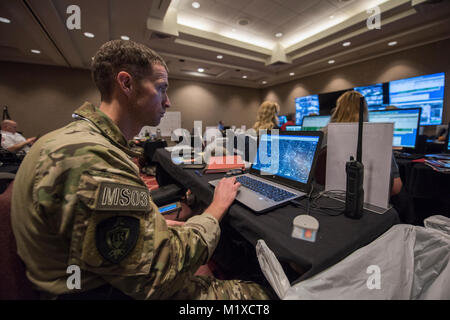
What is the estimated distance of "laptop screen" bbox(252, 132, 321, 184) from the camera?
82 cm

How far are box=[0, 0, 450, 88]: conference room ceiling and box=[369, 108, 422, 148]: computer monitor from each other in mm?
2535

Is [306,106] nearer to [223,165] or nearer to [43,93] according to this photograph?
[223,165]

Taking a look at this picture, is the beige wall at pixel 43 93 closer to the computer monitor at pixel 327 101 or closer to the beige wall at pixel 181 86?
the beige wall at pixel 181 86

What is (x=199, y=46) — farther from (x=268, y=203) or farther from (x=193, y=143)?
(x=268, y=203)

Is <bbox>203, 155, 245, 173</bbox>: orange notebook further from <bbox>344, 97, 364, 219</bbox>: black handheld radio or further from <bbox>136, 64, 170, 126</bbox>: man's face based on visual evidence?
<bbox>344, 97, 364, 219</bbox>: black handheld radio

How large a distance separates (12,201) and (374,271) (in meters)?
0.95

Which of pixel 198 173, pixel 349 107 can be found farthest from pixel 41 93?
pixel 349 107

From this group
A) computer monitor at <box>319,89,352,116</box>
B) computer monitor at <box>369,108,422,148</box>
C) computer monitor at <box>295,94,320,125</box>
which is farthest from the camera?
computer monitor at <box>295,94,320,125</box>

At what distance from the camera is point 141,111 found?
2.46ft

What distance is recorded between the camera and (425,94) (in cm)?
399

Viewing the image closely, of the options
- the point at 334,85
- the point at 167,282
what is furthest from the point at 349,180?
the point at 334,85

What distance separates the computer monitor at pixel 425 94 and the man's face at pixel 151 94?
5510mm

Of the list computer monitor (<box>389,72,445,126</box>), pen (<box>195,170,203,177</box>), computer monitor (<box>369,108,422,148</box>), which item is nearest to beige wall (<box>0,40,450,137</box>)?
computer monitor (<box>389,72,445,126</box>)

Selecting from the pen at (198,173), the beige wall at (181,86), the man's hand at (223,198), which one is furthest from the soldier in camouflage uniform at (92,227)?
the beige wall at (181,86)
